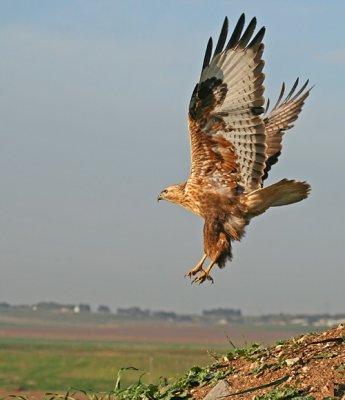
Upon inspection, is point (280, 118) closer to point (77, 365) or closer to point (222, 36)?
point (222, 36)

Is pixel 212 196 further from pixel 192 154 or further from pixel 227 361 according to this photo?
pixel 227 361

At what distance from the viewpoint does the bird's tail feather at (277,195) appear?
10.9 m

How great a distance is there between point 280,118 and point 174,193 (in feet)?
7.56

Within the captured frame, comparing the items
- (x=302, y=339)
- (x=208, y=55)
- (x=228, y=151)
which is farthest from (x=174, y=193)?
(x=302, y=339)

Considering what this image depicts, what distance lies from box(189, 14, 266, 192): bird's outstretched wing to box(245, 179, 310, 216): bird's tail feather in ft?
1.04

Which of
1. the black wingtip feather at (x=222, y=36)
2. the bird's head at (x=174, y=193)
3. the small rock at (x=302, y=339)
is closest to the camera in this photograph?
the small rock at (x=302, y=339)

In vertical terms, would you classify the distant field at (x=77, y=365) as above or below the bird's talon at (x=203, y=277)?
above

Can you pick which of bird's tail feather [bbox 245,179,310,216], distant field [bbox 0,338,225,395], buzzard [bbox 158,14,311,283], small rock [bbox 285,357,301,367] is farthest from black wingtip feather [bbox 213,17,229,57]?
distant field [bbox 0,338,225,395]

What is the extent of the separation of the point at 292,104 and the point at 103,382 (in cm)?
5480

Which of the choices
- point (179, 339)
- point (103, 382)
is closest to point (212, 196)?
point (103, 382)

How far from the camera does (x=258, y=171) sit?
1173 cm

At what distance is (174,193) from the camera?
39.3 ft

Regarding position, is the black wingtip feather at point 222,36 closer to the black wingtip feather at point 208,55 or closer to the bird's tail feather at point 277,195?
the black wingtip feather at point 208,55

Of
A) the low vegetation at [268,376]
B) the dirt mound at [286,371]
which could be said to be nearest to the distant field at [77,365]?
the low vegetation at [268,376]
